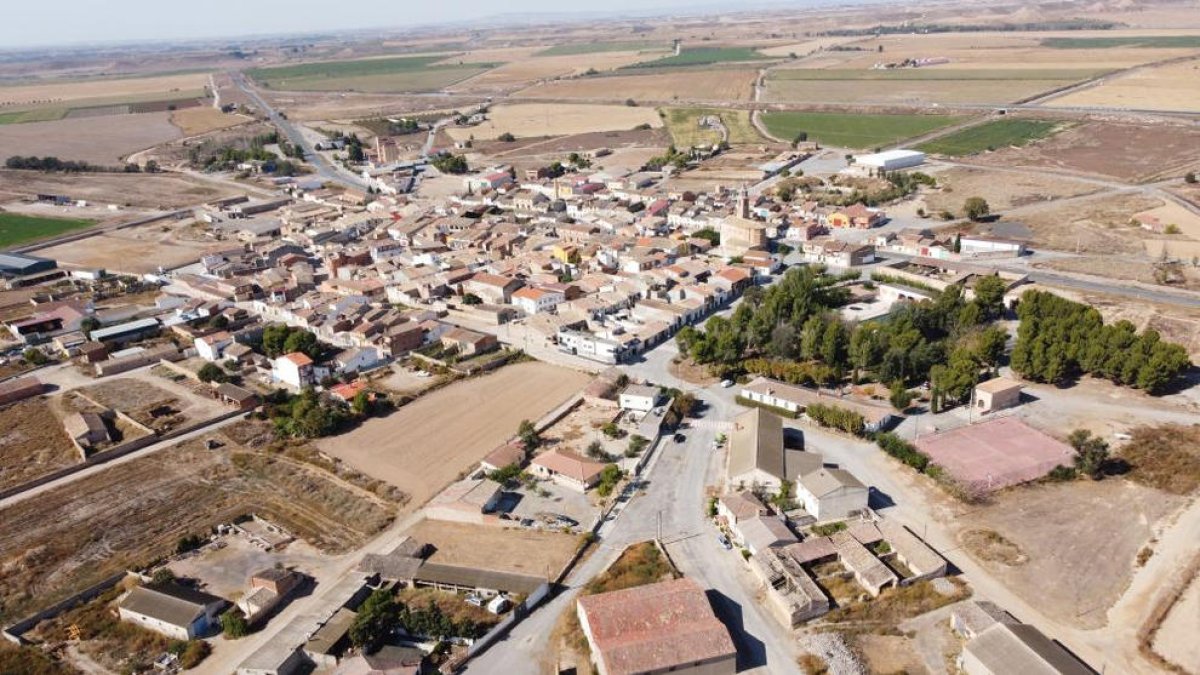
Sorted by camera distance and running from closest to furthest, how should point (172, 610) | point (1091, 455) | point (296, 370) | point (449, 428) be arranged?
point (172, 610) → point (1091, 455) → point (449, 428) → point (296, 370)

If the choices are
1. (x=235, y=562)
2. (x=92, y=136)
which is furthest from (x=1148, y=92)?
(x=92, y=136)

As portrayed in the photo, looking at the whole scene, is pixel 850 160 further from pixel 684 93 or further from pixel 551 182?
pixel 684 93

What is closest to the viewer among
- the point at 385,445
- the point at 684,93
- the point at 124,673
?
the point at 124,673

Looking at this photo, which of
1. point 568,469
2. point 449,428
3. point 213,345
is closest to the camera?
point 568,469

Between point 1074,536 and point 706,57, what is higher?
point 706,57

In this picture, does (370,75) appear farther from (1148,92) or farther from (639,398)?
(639,398)

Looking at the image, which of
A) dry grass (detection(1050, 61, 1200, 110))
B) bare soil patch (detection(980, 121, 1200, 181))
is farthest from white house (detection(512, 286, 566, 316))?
dry grass (detection(1050, 61, 1200, 110))

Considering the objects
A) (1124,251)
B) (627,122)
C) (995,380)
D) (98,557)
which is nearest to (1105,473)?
(995,380)
